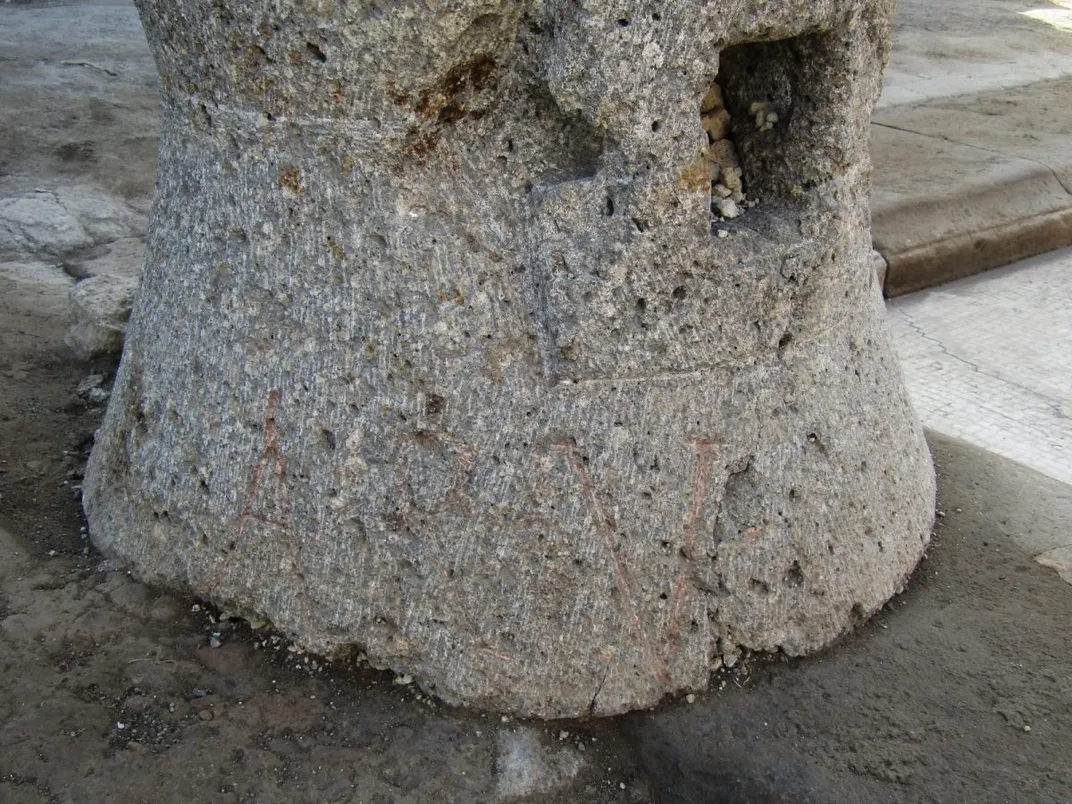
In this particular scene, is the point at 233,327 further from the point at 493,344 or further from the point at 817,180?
the point at 817,180

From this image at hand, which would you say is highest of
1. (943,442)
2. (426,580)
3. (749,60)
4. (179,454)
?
(749,60)

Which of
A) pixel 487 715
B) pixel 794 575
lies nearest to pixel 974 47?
pixel 794 575

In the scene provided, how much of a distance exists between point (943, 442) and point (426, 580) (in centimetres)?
131

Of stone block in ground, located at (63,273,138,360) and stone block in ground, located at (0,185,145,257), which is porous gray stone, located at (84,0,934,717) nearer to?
stone block in ground, located at (63,273,138,360)

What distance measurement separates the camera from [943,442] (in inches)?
95.1

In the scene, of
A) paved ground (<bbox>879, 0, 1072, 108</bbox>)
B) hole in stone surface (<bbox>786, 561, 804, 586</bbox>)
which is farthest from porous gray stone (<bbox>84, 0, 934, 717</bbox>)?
paved ground (<bbox>879, 0, 1072, 108</bbox>)

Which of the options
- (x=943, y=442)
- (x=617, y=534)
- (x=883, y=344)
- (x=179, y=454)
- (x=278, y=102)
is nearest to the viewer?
(x=278, y=102)

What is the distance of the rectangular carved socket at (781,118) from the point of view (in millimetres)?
1574

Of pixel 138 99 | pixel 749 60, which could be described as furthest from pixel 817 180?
pixel 138 99

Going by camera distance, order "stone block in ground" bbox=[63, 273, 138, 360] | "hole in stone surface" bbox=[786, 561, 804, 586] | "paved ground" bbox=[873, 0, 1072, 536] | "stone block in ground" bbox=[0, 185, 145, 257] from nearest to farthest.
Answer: "hole in stone surface" bbox=[786, 561, 804, 586] < "stone block in ground" bbox=[63, 273, 138, 360] < "paved ground" bbox=[873, 0, 1072, 536] < "stone block in ground" bbox=[0, 185, 145, 257]

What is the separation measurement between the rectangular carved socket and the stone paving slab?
2079 millimetres

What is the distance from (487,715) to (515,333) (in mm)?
557

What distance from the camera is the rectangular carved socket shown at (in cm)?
157

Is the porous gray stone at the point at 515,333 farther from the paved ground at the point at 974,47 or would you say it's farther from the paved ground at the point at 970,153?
the paved ground at the point at 974,47
